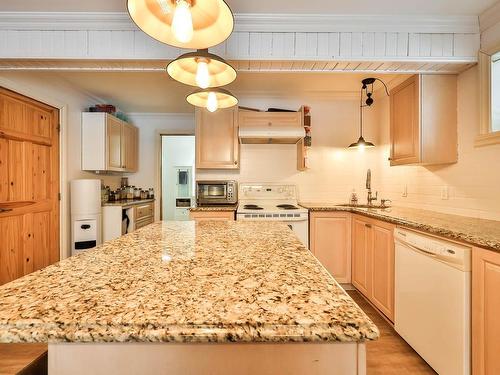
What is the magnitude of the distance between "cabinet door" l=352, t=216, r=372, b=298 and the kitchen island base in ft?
7.02

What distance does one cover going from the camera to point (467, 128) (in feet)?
7.14

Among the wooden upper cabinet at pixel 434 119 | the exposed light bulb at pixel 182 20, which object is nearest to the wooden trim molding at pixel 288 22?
the wooden upper cabinet at pixel 434 119

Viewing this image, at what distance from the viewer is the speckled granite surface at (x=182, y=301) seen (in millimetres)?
502

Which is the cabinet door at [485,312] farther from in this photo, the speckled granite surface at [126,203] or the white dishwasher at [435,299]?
the speckled granite surface at [126,203]

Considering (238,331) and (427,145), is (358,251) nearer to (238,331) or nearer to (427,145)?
(427,145)

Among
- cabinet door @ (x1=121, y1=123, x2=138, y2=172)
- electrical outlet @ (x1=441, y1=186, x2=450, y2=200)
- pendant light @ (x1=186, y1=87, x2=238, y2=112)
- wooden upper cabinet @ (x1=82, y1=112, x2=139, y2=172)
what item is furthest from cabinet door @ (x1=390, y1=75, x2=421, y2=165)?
cabinet door @ (x1=121, y1=123, x2=138, y2=172)

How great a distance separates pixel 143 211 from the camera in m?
4.18

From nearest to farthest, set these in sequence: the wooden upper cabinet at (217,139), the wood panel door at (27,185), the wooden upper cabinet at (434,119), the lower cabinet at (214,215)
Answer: the wooden upper cabinet at (434,119), the wood panel door at (27,185), the lower cabinet at (214,215), the wooden upper cabinet at (217,139)

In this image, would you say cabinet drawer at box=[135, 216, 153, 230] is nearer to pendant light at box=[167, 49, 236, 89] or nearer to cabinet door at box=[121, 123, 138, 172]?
cabinet door at box=[121, 123, 138, 172]

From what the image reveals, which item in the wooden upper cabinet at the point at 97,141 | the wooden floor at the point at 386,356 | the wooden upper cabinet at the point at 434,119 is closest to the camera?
the wooden floor at the point at 386,356

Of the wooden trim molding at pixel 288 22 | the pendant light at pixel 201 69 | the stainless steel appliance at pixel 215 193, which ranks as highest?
the wooden trim molding at pixel 288 22

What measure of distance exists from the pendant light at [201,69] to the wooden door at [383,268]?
68.1 inches

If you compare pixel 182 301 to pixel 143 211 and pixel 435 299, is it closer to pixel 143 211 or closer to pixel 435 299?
pixel 435 299

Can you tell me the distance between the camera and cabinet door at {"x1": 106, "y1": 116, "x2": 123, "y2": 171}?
3631 millimetres
